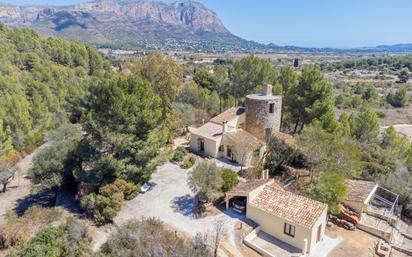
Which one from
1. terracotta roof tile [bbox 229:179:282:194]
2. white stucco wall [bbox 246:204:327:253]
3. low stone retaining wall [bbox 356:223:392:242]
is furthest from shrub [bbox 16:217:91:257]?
low stone retaining wall [bbox 356:223:392:242]

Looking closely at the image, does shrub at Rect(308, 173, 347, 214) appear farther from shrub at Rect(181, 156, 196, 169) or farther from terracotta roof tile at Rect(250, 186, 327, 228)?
shrub at Rect(181, 156, 196, 169)

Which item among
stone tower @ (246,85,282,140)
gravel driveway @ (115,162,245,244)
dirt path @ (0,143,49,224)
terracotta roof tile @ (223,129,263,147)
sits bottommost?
dirt path @ (0,143,49,224)

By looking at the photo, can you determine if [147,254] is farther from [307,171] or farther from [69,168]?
[307,171]

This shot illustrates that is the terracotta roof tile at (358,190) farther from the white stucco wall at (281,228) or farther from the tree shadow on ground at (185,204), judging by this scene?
the tree shadow on ground at (185,204)

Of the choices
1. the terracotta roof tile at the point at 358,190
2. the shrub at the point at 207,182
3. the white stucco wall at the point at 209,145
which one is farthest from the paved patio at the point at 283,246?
the white stucco wall at the point at 209,145

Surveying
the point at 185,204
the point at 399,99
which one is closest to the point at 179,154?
the point at 185,204

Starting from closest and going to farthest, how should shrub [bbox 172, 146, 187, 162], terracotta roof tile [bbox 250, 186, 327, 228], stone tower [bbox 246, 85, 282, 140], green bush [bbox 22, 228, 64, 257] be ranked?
green bush [bbox 22, 228, 64, 257] < terracotta roof tile [bbox 250, 186, 327, 228] < shrub [bbox 172, 146, 187, 162] < stone tower [bbox 246, 85, 282, 140]

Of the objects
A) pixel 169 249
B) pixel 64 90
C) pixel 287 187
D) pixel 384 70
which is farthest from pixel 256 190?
pixel 384 70
